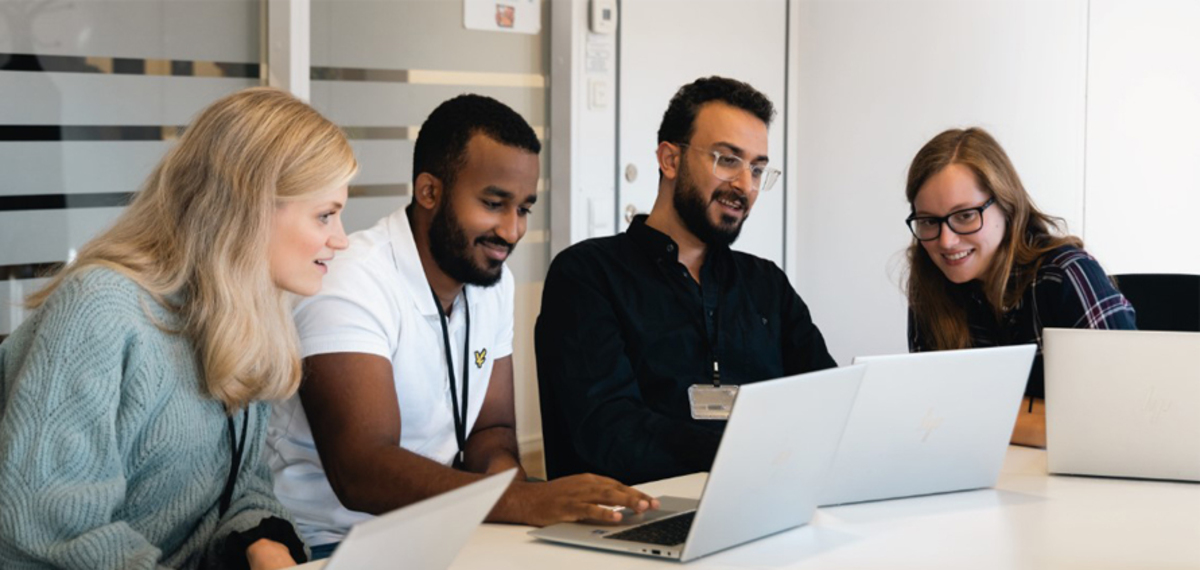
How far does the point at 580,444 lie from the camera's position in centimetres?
249

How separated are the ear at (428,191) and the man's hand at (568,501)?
76 cm

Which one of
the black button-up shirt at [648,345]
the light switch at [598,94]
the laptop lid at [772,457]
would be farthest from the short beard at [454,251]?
the light switch at [598,94]

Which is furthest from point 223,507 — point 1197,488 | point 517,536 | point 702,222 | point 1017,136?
point 1017,136

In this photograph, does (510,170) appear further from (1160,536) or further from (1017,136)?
(1017,136)

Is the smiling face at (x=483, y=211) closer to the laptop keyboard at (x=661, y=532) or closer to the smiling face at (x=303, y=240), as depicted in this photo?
the smiling face at (x=303, y=240)

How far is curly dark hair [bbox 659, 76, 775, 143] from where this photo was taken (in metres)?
2.81

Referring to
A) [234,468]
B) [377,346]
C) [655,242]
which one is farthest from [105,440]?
[655,242]

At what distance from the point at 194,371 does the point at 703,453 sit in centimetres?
96

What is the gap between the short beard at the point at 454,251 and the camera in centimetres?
240

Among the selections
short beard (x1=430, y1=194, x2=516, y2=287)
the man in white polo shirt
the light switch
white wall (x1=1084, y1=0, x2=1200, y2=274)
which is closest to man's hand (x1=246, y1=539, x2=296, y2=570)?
the man in white polo shirt

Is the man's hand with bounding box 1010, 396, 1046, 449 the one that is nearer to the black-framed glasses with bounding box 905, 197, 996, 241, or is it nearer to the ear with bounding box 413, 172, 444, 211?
the black-framed glasses with bounding box 905, 197, 996, 241

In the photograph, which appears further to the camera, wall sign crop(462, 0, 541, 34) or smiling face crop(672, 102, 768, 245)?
wall sign crop(462, 0, 541, 34)

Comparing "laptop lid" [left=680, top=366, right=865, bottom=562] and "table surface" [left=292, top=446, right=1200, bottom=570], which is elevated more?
"laptop lid" [left=680, top=366, right=865, bottom=562]

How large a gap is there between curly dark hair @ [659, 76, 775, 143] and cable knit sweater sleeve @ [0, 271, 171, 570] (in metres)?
1.45
